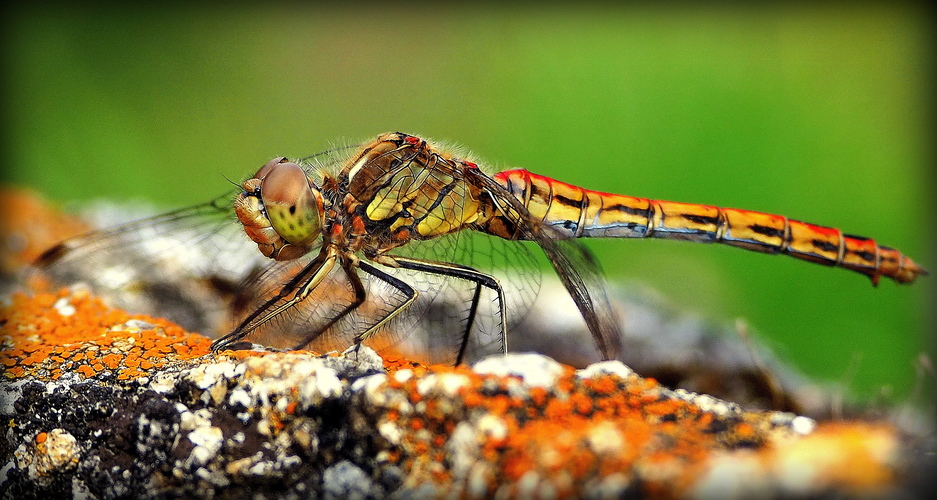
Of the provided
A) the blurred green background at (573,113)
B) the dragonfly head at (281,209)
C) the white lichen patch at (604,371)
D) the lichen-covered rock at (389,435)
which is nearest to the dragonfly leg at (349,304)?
the dragonfly head at (281,209)

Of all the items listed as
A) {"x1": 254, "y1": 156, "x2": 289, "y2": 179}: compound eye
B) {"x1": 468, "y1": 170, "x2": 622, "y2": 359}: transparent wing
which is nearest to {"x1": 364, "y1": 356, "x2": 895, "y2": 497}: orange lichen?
{"x1": 468, "y1": 170, "x2": 622, "y2": 359}: transparent wing

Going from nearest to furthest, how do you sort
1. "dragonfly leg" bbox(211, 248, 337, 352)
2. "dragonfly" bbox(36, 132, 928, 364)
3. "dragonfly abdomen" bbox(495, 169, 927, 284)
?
"dragonfly leg" bbox(211, 248, 337, 352) → "dragonfly" bbox(36, 132, 928, 364) → "dragonfly abdomen" bbox(495, 169, 927, 284)

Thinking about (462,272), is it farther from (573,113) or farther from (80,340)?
(573,113)

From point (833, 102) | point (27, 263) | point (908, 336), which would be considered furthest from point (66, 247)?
point (833, 102)

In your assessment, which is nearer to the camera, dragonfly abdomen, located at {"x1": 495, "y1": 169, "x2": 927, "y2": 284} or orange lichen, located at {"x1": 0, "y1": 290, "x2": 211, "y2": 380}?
orange lichen, located at {"x1": 0, "y1": 290, "x2": 211, "y2": 380}

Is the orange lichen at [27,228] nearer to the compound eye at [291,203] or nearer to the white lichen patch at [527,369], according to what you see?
the compound eye at [291,203]

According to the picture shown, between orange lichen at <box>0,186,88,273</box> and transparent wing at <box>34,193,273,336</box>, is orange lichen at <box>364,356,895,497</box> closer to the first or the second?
transparent wing at <box>34,193,273,336</box>

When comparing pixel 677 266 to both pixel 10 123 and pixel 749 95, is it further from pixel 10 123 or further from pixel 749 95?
pixel 10 123
